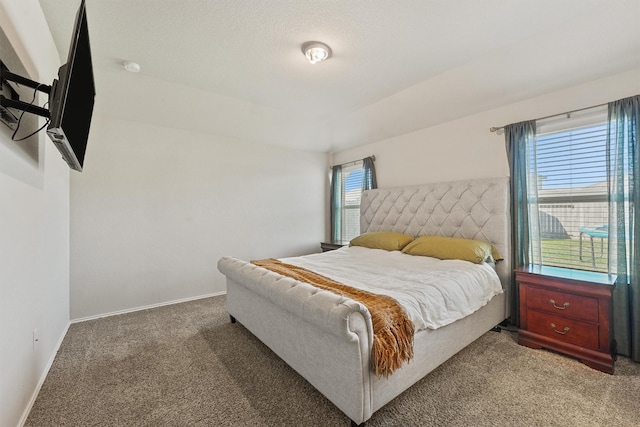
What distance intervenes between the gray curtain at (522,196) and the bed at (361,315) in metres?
0.08

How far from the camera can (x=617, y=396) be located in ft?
5.90

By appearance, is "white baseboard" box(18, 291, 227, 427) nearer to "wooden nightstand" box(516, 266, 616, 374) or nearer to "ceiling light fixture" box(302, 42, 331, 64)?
"ceiling light fixture" box(302, 42, 331, 64)

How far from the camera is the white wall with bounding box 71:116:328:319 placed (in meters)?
3.22

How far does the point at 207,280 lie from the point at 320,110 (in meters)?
2.99

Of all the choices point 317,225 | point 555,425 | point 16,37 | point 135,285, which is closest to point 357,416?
point 555,425

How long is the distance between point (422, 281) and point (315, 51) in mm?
2180

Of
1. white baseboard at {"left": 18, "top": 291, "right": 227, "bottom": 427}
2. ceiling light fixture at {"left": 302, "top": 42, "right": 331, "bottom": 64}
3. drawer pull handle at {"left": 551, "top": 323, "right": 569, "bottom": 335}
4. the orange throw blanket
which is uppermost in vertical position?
ceiling light fixture at {"left": 302, "top": 42, "right": 331, "bottom": 64}

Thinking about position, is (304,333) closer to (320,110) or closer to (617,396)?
(617,396)

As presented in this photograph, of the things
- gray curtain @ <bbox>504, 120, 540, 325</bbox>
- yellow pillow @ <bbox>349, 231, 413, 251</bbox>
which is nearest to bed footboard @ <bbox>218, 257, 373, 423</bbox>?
yellow pillow @ <bbox>349, 231, 413, 251</bbox>

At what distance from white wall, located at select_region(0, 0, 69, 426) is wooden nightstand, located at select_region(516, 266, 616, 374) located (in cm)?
366

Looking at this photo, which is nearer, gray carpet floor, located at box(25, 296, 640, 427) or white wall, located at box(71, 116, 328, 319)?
gray carpet floor, located at box(25, 296, 640, 427)

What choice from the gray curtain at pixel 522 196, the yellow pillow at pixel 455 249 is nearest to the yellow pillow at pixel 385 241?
the yellow pillow at pixel 455 249

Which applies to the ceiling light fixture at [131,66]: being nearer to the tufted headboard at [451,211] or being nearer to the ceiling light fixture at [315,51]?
A: the ceiling light fixture at [315,51]

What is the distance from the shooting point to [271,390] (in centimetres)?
187
